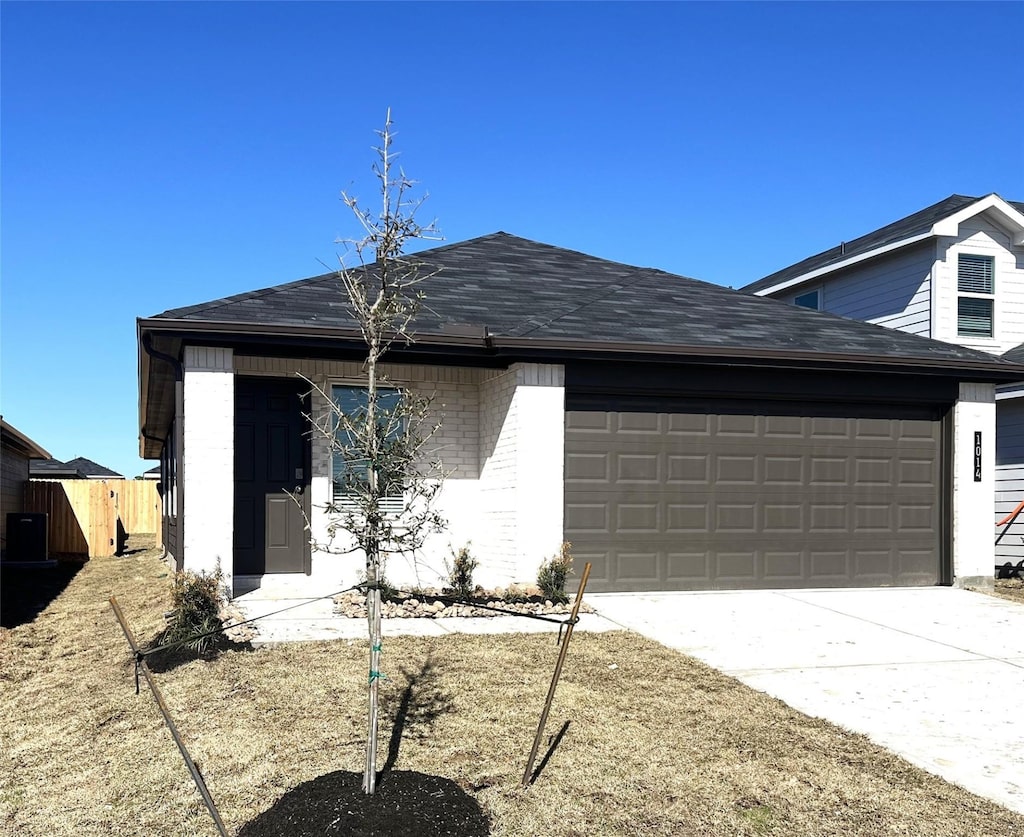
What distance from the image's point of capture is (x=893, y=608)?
9.75m

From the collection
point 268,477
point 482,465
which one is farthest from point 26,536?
point 482,465

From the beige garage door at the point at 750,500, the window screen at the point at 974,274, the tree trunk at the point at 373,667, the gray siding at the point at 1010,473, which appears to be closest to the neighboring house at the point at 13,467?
the beige garage door at the point at 750,500

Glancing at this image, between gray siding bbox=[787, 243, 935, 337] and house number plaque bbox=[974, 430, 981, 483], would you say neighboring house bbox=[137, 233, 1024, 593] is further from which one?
gray siding bbox=[787, 243, 935, 337]

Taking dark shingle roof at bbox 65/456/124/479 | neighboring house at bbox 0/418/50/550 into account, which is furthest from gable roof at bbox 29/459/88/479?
neighboring house at bbox 0/418/50/550

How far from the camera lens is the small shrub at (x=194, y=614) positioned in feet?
23.6

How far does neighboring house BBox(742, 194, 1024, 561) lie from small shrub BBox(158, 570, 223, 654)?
1288 cm

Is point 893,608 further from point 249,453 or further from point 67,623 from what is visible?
point 67,623

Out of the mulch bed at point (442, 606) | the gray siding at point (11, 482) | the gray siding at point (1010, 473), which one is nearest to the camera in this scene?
the mulch bed at point (442, 606)

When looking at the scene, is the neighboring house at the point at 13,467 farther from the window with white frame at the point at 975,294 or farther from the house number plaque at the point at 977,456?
the window with white frame at the point at 975,294

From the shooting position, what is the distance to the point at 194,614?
7512 millimetres

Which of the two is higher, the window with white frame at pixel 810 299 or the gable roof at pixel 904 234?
the gable roof at pixel 904 234

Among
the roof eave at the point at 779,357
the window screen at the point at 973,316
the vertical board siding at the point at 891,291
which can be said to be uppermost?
the vertical board siding at the point at 891,291

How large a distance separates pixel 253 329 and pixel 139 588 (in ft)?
16.1

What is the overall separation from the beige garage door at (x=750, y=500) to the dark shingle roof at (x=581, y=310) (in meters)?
0.99
